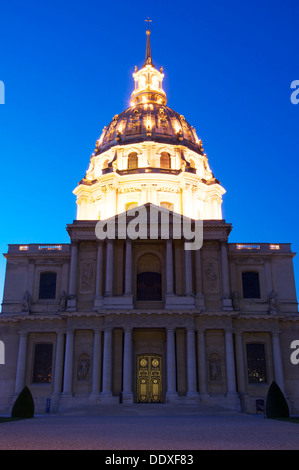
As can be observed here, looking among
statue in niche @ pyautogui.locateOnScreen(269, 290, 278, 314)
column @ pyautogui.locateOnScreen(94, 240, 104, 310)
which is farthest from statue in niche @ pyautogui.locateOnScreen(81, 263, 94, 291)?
statue in niche @ pyautogui.locateOnScreen(269, 290, 278, 314)

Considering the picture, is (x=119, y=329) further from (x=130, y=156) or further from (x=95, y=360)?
(x=130, y=156)

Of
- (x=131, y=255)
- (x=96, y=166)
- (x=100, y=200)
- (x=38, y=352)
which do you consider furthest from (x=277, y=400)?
(x=96, y=166)

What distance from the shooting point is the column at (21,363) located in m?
38.1

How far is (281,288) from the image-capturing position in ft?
138

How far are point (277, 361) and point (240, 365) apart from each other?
3064mm

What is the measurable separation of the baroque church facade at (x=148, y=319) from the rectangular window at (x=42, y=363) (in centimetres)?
8

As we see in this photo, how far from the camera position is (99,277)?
39.6m

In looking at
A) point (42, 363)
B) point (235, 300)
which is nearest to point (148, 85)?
point (235, 300)

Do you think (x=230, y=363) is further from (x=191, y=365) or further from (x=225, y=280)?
(x=225, y=280)

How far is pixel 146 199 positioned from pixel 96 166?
1034 cm

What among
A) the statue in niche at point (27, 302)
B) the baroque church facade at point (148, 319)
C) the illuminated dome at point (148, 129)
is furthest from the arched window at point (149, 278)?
the illuminated dome at point (148, 129)

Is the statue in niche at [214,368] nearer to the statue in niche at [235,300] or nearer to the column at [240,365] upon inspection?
the column at [240,365]

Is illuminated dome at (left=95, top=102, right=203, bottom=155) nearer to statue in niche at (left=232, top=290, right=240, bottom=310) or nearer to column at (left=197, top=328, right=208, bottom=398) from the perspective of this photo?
statue in niche at (left=232, top=290, right=240, bottom=310)
